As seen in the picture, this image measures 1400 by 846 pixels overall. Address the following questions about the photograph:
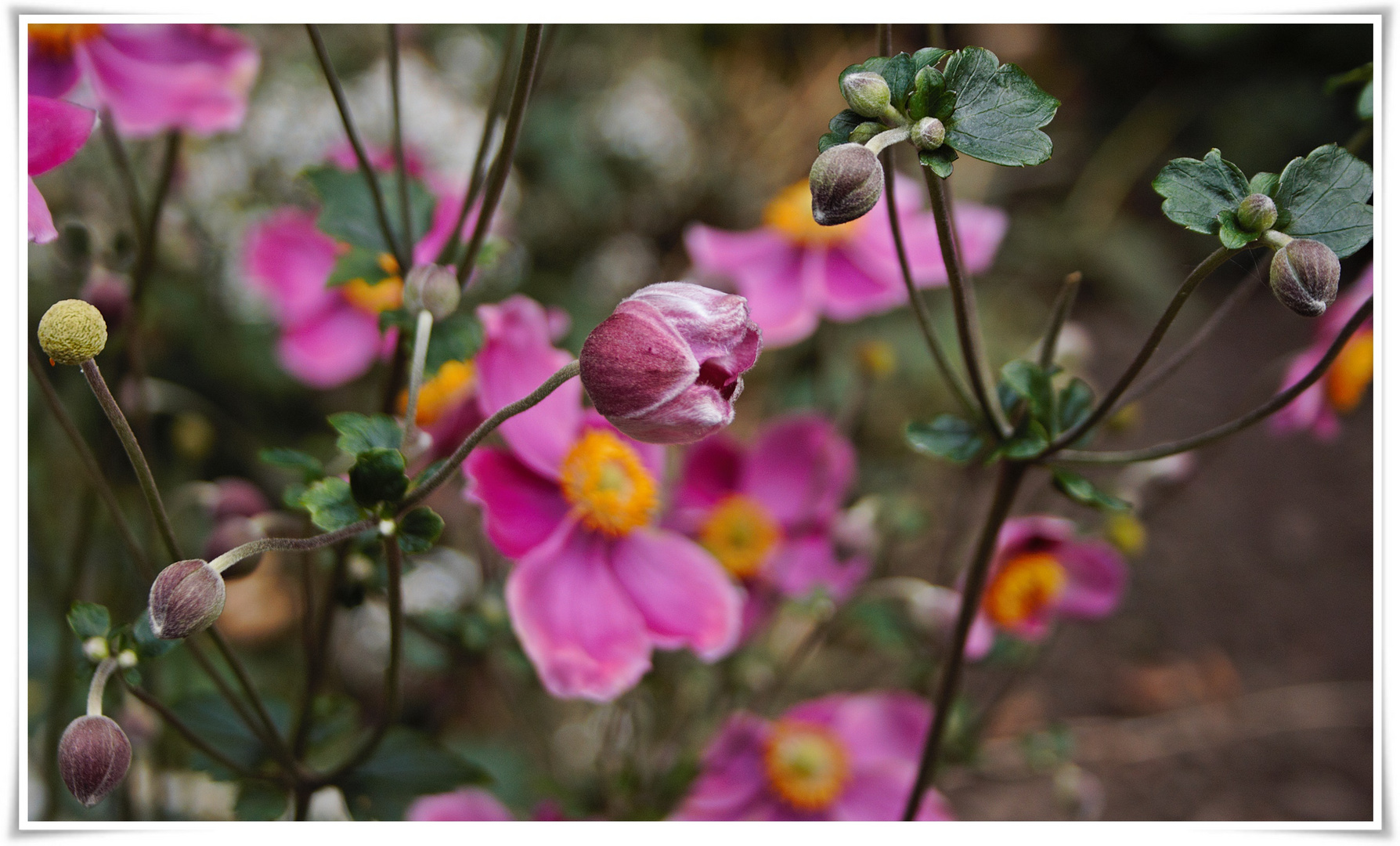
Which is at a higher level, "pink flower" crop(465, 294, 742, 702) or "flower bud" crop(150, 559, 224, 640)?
"flower bud" crop(150, 559, 224, 640)

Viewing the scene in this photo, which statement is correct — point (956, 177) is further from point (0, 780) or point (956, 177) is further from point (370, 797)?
point (0, 780)

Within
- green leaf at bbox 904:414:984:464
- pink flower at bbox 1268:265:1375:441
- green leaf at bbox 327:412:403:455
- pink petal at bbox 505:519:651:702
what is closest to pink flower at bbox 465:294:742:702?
pink petal at bbox 505:519:651:702

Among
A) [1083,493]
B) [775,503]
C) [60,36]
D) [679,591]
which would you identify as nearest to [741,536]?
[775,503]

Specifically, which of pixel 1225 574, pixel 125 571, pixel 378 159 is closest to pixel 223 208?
pixel 378 159

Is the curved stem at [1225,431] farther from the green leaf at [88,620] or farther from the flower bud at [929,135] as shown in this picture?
the green leaf at [88,620]

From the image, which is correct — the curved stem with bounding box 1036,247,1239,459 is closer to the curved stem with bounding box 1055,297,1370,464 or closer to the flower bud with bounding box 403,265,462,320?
the curved stem with bounding box 1055,297,1370,464
